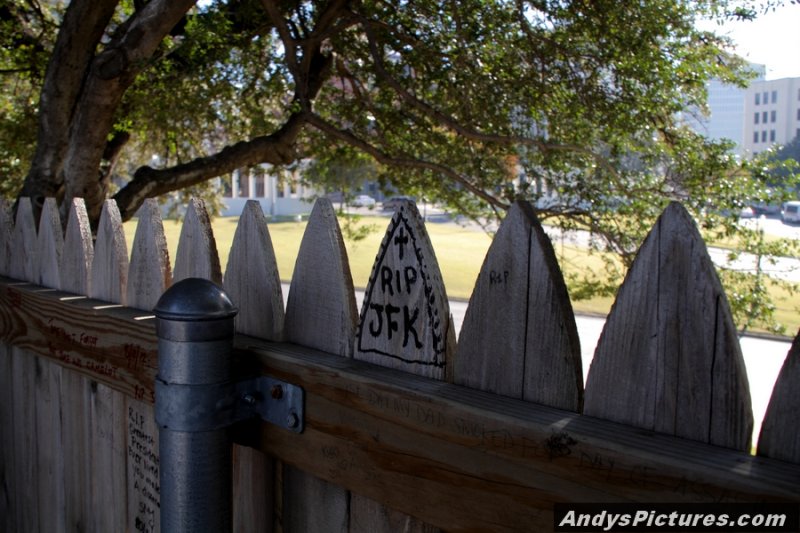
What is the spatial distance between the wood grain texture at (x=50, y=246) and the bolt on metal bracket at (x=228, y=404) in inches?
48.0

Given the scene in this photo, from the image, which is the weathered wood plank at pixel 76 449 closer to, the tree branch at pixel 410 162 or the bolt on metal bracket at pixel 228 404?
the bolt on metal bracket at pixel 228 404

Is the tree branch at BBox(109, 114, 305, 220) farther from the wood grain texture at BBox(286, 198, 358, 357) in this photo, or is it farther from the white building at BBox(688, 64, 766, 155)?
the wood grain texture at BBox(286, 198, 358, 357)

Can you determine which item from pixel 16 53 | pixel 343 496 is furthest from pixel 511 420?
pixel 16 53

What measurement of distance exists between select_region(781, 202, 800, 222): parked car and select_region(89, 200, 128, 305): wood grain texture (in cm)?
532

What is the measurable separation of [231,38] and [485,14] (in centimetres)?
191

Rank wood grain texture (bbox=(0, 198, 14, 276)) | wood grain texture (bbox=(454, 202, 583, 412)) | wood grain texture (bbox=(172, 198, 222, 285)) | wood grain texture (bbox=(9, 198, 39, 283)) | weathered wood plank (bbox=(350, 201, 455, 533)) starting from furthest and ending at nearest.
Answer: wood grain texture (bbox=(0, 198, 14, 276)), wood grain texture (bbox=(9, 198, 39, 283)), wood grain texture (bbox=(172, 198, 222, 285)), weathered wood plank (bbox=(350, 201, 455, 533)), wood grain texture (bbox=(454, 202, 583, 412))

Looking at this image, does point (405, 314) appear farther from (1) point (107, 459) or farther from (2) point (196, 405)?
(1) point (107, 459)

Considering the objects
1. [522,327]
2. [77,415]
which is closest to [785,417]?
[522,327]

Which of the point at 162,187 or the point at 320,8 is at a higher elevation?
the point at 320,8

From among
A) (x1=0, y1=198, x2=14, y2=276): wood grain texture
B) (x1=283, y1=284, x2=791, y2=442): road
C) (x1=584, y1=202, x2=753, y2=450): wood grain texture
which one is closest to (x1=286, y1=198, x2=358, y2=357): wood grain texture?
(x1=584, y1=202, x2=753, y2=450): wood grain texture

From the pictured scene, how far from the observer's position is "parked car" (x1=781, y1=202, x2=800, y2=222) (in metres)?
6.06

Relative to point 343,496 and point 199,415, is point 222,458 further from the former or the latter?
point 343,496

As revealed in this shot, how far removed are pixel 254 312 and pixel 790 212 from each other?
5.91 meters

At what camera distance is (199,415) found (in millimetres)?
1514
